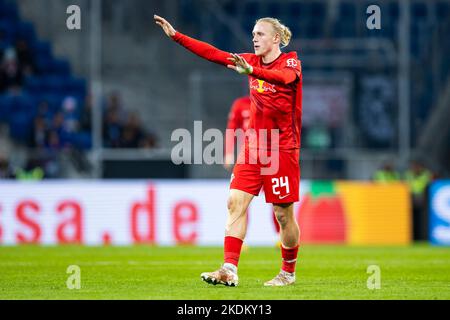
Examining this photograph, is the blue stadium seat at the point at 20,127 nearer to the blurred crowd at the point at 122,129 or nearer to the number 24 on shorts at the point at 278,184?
the blurred crowd at the point at 122,129

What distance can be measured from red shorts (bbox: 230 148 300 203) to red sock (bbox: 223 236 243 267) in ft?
1.44

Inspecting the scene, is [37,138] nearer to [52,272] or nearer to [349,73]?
[349,73]

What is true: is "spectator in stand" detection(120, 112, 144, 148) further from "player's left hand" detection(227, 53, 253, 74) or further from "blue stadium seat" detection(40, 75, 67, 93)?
"player's left hand" detection(227, 53, 253, 74)

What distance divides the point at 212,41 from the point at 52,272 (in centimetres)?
1131

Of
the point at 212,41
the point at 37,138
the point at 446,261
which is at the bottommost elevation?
the point at 446,261

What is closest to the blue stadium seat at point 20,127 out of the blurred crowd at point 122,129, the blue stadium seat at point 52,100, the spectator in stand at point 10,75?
the blue stadium seat at point 52,100

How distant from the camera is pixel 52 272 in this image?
37.1 feet

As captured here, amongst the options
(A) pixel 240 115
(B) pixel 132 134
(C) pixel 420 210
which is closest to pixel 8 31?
(B) pixel 132 134

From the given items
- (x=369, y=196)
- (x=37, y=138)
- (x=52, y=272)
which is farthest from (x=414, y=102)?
(x=52, y=272)

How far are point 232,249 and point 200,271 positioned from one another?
223cm

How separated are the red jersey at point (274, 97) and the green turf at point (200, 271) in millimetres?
1376

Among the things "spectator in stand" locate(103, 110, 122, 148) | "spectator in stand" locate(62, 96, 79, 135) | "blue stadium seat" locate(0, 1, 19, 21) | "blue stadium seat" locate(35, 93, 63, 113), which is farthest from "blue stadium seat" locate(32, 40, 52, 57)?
"spectator in stand" locate(103, 110, 122, 148)

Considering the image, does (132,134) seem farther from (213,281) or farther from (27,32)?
(213,281)

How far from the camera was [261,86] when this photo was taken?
9430 mm
